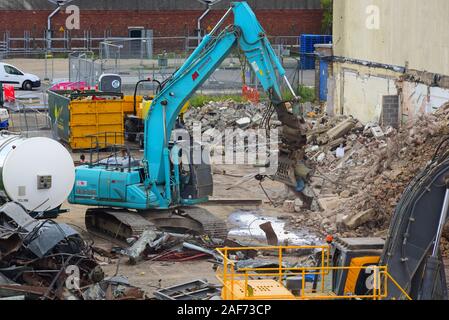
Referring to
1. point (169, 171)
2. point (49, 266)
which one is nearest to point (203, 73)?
point (169, 171)

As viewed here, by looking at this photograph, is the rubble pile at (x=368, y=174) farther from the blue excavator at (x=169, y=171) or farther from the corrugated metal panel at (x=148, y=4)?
the corrugated metal panel at (x=148, y=4)

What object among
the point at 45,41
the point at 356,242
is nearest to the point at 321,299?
the point at 356,242

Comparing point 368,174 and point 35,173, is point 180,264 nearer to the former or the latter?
point 35,173

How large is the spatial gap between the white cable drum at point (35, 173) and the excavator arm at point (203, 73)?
1.90 meters

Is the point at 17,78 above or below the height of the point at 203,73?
below

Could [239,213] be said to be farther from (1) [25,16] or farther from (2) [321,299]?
(1) [25,16]

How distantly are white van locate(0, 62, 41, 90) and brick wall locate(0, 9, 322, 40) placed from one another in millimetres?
11869

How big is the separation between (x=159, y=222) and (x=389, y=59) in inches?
579

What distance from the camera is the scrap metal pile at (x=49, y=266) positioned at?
16.2 meters

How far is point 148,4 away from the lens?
61.9 metres

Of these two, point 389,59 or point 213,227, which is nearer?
point 213,227

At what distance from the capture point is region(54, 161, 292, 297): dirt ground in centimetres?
1898

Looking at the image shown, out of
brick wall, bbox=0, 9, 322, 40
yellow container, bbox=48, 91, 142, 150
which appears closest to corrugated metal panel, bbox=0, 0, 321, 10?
brick wall, bbox=0, 9, 322, 40

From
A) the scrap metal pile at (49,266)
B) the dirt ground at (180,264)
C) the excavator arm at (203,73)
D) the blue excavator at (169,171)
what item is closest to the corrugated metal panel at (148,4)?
the dirt ground at (180,264)
